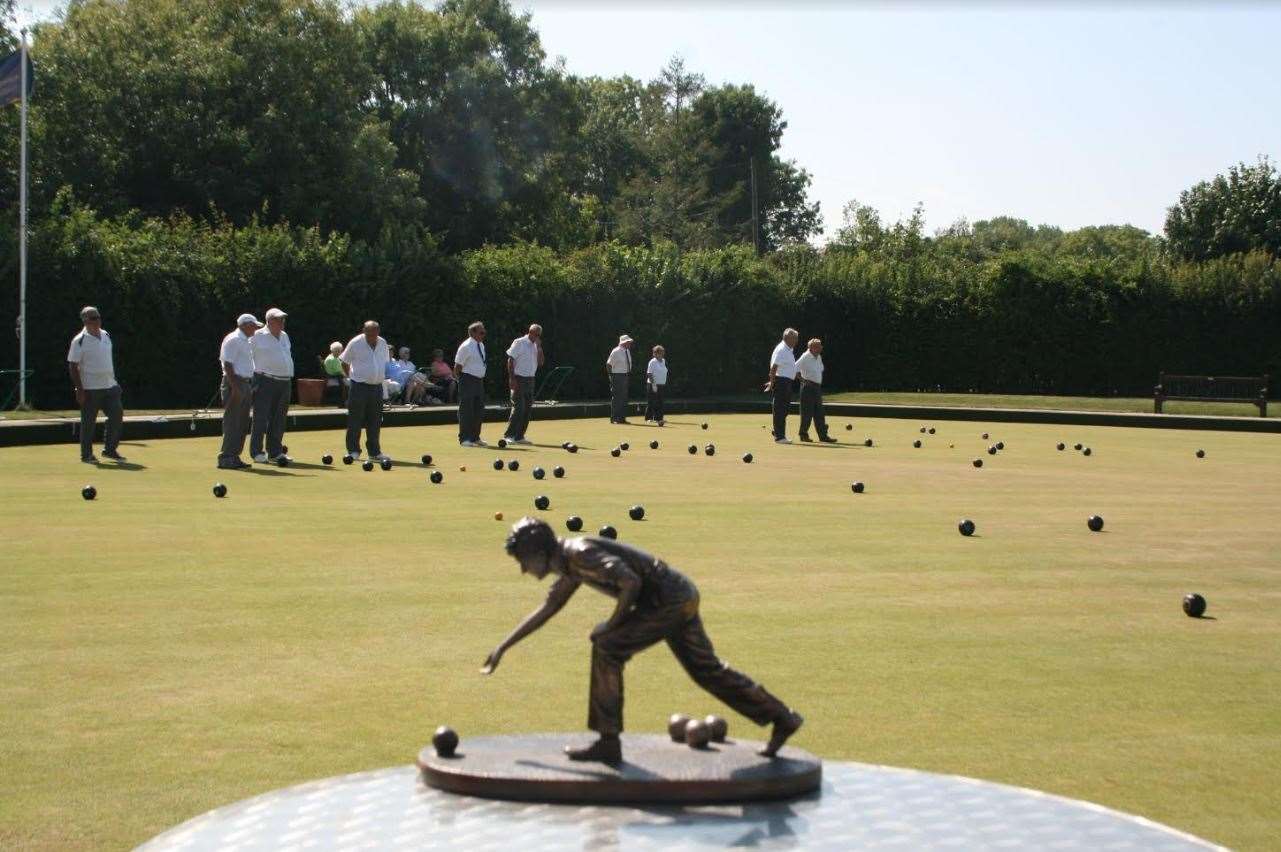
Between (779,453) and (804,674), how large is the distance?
15710 millimetres

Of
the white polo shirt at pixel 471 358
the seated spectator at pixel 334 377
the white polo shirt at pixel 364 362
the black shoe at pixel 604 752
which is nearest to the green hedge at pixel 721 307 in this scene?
the seated spectator at pixel 334 377

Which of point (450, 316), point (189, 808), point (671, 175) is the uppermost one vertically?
point (671, 175)

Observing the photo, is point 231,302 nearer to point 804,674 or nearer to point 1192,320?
point 1192,320

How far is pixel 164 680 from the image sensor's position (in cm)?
703

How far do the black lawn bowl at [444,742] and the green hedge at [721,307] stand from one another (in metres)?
27.2

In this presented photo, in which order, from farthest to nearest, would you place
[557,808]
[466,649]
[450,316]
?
[450,316], [466,649], [557,808]

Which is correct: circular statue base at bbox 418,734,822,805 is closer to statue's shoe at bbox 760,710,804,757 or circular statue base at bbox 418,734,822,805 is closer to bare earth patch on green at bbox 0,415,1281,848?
statue's shoe at bbox 760,710,804,757

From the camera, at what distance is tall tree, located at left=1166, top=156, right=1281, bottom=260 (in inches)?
2067

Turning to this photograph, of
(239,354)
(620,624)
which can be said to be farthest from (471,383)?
(620,624)

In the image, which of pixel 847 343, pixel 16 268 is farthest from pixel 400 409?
pixel 847 343

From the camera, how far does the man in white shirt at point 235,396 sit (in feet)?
60.2

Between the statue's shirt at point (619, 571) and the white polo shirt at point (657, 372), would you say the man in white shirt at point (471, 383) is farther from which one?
the statue's shirt at point (619, 571)

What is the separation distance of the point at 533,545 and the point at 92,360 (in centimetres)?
1558

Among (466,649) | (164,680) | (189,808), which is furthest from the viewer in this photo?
(466,649)
